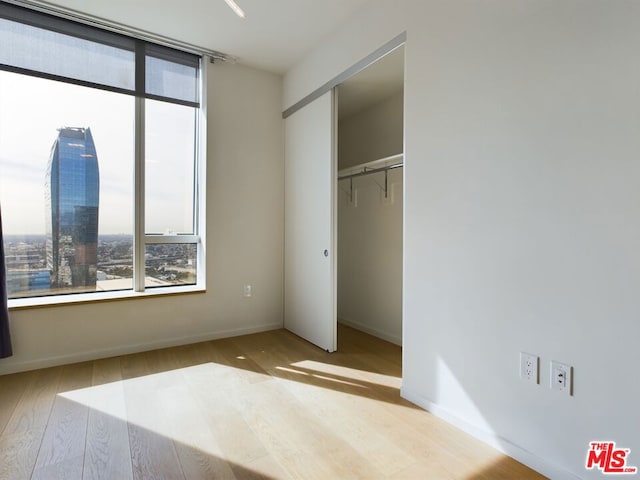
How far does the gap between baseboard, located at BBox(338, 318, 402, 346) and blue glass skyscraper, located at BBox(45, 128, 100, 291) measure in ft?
8.43

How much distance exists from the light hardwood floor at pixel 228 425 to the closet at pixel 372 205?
81 centimetres

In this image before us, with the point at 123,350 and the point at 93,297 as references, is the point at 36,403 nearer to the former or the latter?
the point at 123,350

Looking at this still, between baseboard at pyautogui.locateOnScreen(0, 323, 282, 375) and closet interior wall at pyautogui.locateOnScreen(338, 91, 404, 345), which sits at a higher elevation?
closet interior wall at pyautogui.locateOnScreen(338, 91, 404, 345)

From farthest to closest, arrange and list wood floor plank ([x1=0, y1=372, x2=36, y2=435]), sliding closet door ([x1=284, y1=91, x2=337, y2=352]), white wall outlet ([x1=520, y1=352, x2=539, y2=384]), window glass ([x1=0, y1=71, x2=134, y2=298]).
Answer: sliding closet door ([x1=284, y1=91, x2=337, y2=352]) < window glass ([x1=0, y1=71, x2=134, y2=298]) < wood floor plank ([x1=0, y1=372, x2=36, y2=435]) < white wall outlet ([x1=520, y1=352, x2=539, y2=384])

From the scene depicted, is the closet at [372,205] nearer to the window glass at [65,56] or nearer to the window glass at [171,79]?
the window glass at [171,79]

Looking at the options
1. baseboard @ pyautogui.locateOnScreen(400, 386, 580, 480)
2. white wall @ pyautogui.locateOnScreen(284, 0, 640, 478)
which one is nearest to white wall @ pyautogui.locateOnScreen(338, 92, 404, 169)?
white wall @ pyautogui.locateOnScreen(284, 0, 640, 478)

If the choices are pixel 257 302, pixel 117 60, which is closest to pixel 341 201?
pixel 257 302

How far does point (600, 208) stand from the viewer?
1.34 m

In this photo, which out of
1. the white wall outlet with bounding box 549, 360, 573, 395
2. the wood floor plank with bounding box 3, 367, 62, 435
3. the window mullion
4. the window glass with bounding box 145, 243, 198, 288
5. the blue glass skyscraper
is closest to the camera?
the white wall outlet with bounding box 549, 360, 573, 395

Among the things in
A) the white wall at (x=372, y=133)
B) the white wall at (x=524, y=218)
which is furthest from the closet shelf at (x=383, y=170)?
the white wall at (x=524, y=218)

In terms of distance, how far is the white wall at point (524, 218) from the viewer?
1.30m

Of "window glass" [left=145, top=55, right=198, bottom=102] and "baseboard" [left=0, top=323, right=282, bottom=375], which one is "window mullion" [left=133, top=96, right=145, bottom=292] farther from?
"baseboard" [left=0, top=323, right=282, bottom=375]

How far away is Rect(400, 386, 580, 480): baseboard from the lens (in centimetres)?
148

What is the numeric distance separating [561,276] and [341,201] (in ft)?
9.14
